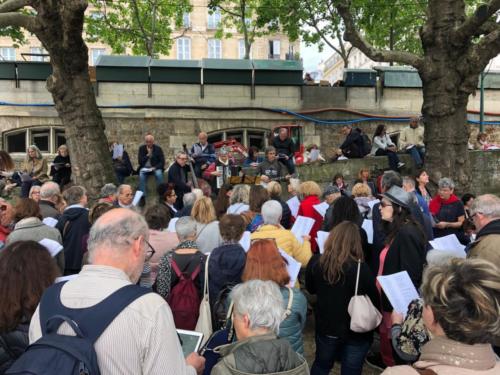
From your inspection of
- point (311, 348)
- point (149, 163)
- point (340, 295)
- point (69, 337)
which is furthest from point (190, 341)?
point (149, 163)

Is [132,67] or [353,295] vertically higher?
[132,67]

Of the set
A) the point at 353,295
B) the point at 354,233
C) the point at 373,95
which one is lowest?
the point at 353,295

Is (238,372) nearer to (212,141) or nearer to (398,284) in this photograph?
(398,284)

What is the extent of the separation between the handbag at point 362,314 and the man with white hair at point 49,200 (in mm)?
3661

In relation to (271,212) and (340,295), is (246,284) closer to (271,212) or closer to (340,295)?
(340,295)

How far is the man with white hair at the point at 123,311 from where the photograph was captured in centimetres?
180

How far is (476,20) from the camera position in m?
9.16

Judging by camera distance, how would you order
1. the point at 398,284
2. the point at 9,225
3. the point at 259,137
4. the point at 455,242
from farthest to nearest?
the point at 259,137
the point at 9,225
the point at 455,242
the point at 398,284

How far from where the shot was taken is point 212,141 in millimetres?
17297

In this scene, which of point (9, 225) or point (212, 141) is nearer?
point (9, 225)

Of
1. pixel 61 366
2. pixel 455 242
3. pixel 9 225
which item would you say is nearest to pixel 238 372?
pixel 61 366

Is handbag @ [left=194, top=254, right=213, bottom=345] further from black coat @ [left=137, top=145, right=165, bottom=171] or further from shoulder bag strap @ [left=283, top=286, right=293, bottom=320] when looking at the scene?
black coat @ [left=137, top=145, right=165, bottom=171]

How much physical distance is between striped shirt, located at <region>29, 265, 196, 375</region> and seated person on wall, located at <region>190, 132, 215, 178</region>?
9047 mm

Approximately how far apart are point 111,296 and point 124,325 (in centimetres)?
13
